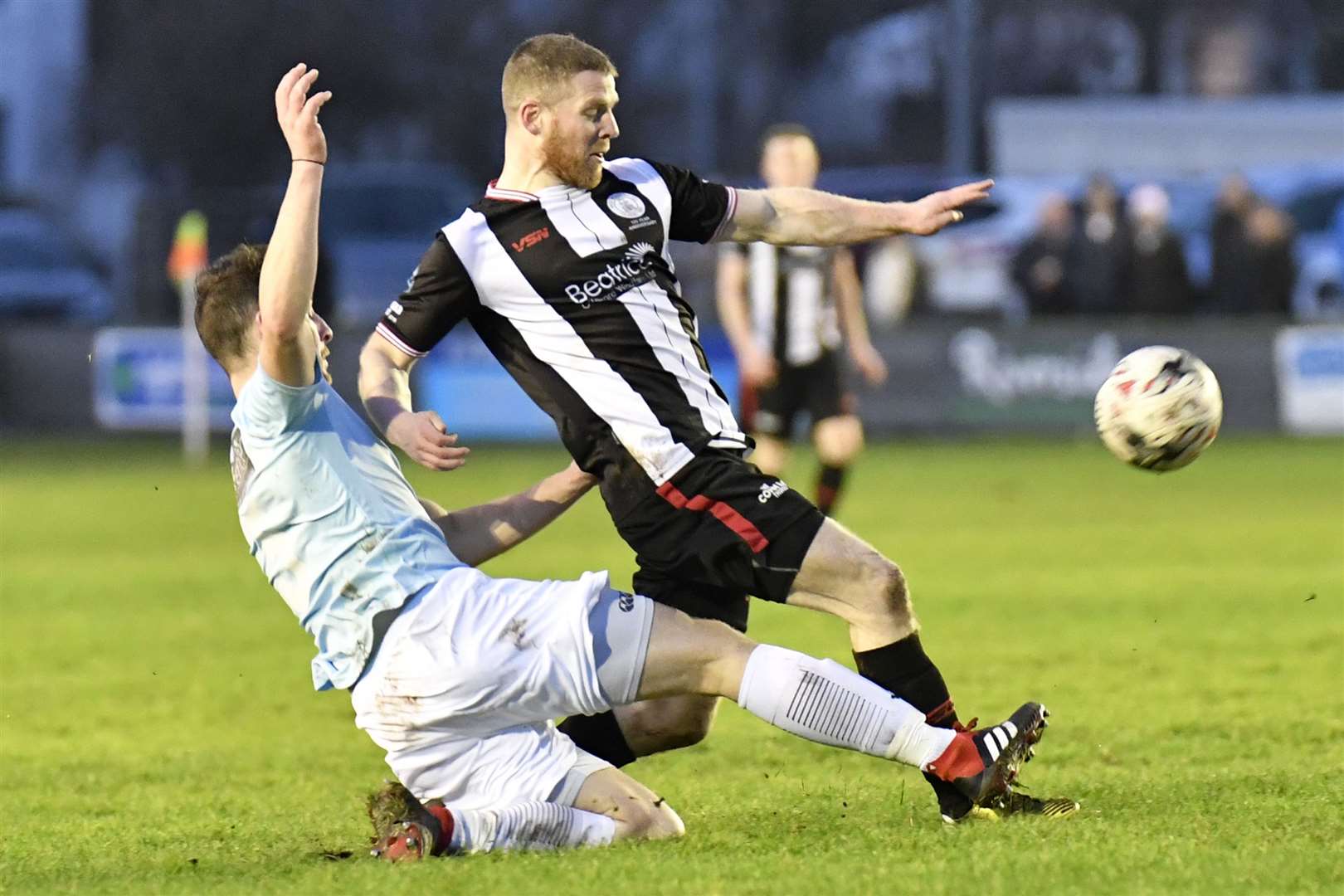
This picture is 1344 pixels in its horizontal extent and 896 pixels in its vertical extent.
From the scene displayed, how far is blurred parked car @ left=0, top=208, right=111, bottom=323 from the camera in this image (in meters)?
27.9

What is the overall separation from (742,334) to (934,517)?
3199 mm

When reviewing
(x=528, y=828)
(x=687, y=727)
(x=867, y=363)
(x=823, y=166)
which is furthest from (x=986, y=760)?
(x=823, y=166)

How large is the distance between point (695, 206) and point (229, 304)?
51.4 inches

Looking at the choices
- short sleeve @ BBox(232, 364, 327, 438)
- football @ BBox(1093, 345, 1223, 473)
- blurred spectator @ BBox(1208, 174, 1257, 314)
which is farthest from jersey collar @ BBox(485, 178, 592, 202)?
blurred spectator @ BBox(1208, 174, 1257, 314)

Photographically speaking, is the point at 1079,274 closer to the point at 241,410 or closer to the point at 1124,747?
the point at 1124,747

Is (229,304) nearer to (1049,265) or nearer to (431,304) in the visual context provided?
(431,304)

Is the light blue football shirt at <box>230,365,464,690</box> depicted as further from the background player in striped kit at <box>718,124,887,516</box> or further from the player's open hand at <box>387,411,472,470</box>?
the background player in striped kit at <box>718,124,887,516</box>

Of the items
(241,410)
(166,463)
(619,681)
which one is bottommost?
(166,463)

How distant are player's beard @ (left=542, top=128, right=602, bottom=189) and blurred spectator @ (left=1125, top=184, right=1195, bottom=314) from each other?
1853 centimetres

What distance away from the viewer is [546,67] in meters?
5.55

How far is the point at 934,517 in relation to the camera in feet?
49.6

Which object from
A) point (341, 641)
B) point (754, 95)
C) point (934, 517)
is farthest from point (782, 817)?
point (754, 95)

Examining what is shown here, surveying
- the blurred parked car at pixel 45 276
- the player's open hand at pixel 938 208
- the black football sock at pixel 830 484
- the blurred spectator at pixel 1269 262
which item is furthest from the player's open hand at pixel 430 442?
the blurred parked car at pixel 45 276

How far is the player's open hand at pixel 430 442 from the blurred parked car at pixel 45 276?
913 inches
